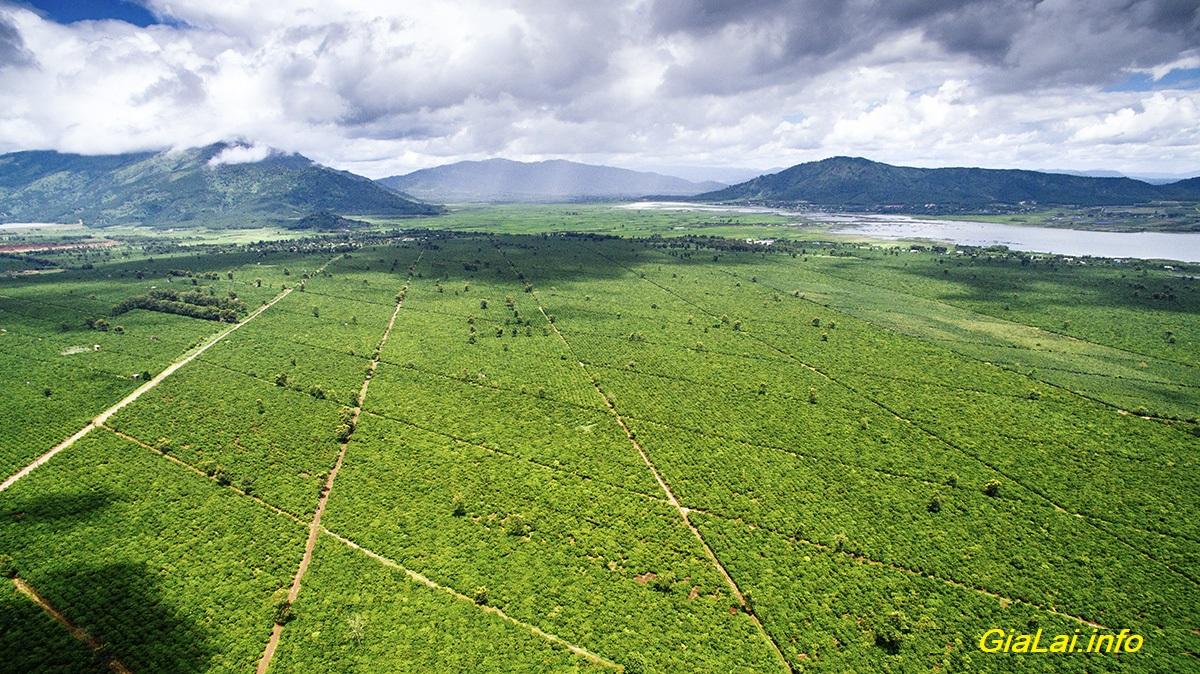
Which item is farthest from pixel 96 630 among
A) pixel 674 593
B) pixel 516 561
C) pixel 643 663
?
pixel 674 593

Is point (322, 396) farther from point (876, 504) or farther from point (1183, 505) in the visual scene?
point (1183, 505)

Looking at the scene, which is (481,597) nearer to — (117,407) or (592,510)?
(592,510)

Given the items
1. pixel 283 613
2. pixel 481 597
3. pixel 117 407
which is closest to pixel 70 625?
pixel 283 613

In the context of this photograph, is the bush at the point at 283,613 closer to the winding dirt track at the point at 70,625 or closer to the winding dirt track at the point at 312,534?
the winding dirt track at the point at 312,534

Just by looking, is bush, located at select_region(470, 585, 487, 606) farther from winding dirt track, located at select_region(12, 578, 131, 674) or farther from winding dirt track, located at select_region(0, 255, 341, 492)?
winding dirt track, located at select_region(0, 255, 341, 492)

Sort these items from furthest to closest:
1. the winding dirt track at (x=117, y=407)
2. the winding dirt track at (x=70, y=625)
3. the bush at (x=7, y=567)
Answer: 1. the winding dirt track at (x=117, y=407)
2. the bush at (x=7, y=567)
3. the winding dirt track at (x=70, y=625)

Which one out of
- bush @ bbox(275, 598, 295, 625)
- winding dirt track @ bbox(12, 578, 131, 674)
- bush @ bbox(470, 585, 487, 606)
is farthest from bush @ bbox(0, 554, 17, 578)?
bush @ bbox(470, 585, 487, 606)

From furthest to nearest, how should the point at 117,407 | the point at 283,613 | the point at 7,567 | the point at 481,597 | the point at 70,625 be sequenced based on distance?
the point at 117,407 < the point at 7,567 < the point at 481,597 < the point at 283,613 < the point at 70,625

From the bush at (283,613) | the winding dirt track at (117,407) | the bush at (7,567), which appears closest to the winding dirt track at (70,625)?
the bush at (7,567)

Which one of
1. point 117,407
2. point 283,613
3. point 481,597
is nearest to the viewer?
point 283,613

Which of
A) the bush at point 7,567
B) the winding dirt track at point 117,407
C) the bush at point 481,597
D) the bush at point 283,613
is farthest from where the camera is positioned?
the winding dirt track at point 117,407
